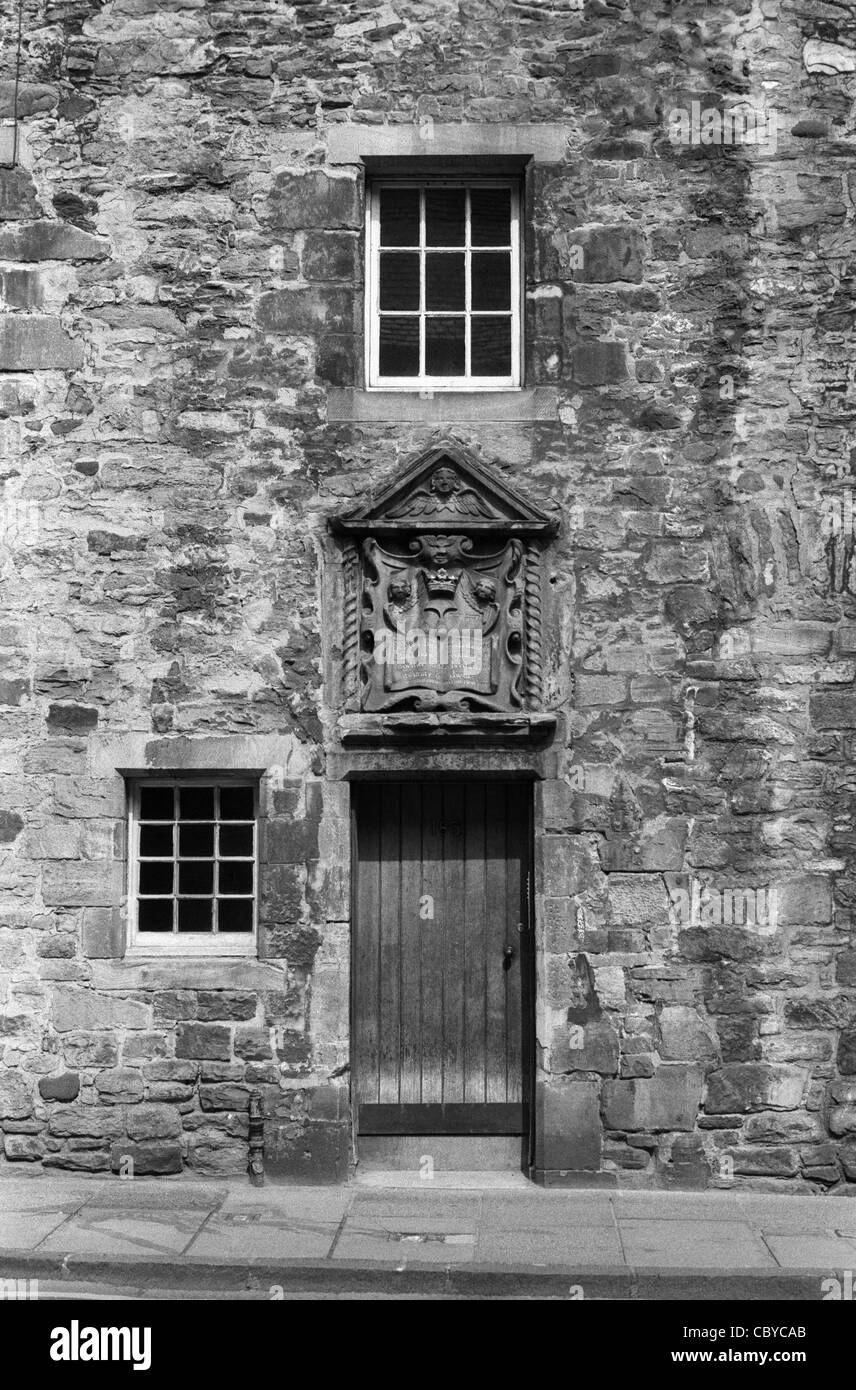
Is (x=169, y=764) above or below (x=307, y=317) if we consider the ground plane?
below

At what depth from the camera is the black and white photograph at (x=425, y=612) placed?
789 cm

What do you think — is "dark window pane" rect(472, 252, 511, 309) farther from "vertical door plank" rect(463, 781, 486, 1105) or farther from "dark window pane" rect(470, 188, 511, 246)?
"vertical door plank" rect(463, 781, 486, 1105)

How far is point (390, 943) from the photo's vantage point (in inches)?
322

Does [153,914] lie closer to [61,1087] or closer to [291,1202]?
[61,1087]

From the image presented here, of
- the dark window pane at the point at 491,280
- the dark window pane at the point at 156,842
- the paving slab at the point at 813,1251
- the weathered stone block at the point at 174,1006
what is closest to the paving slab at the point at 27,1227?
the weathered stone block at the point at 174,1006

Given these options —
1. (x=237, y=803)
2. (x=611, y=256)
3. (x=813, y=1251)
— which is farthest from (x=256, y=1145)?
(x=611, y=256)

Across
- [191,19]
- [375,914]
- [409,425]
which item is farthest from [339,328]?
[375,914]

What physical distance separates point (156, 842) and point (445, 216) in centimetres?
410

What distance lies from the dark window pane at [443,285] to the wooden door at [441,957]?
2.85 metres

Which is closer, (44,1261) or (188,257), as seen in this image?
(44,1261)

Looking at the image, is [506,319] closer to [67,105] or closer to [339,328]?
[339,328]

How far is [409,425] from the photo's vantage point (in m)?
8.20

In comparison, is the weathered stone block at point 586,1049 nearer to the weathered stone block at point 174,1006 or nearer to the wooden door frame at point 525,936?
the wooden door frame at point 525,936

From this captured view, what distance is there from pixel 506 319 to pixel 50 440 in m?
2.77
